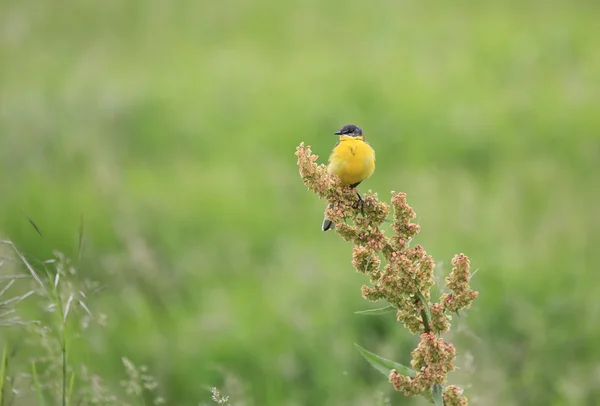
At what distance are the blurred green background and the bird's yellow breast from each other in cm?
82

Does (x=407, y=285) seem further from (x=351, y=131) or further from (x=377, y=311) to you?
(x=351, y=131)

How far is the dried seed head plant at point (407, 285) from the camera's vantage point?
7.04ft

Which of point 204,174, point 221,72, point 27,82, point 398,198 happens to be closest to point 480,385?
point 398,198

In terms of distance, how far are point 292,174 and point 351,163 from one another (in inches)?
180

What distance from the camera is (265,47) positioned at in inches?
425

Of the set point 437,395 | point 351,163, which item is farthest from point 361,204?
point 351,163


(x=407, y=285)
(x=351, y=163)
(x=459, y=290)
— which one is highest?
(x=351, y=163)

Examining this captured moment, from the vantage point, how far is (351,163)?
3.55m

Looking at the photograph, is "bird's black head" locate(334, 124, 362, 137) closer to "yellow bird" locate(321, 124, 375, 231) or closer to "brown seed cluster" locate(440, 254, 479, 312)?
"yellow bird" locate(321, 124, 375, 231)

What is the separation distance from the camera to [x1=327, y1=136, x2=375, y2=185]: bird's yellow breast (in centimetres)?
355

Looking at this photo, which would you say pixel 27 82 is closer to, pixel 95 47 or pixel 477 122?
pixel 95 47

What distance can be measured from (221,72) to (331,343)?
5.31 meters

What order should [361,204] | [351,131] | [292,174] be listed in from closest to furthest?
[361,204] < [351,131] < [292,174]

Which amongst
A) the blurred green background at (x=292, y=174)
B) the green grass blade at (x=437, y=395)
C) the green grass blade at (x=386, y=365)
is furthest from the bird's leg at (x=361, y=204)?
the blurred green background at (x=292, y=174)
